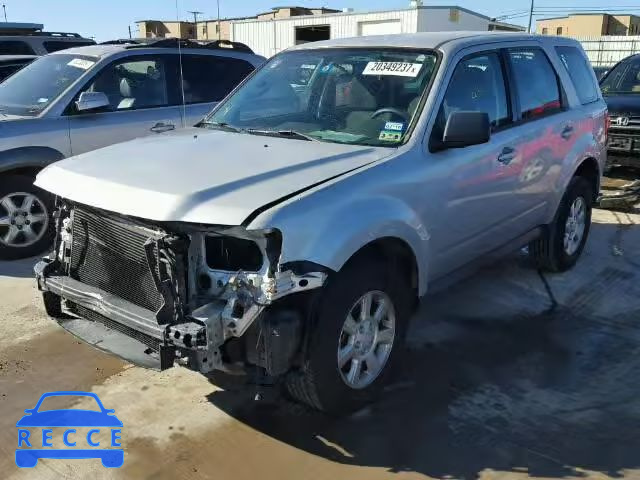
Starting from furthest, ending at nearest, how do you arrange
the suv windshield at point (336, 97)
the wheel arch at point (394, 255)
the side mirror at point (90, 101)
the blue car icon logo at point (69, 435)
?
the side mirror at point (90, 101) < the suv windshield at point (336, 97) < the wheel arch at point (394, 255) < the blue car icon logo at point (69, 435)

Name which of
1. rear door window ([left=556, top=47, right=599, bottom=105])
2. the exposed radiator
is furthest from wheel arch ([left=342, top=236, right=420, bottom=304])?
rear door window ([left=556, top=47, right=599, bottom=105])

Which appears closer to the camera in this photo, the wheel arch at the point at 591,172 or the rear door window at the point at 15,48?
the wheel arch at the point at 591,172

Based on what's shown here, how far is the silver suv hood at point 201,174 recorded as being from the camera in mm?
2883

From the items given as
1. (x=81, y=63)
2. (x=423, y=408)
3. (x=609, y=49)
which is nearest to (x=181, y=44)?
(x=81, y=63)

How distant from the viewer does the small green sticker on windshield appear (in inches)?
147

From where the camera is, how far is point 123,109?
6.57m

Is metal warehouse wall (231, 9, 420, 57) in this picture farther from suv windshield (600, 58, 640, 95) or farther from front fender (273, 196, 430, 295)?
front fender (273, 196, 430, 295)

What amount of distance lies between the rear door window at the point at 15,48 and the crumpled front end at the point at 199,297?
939cm

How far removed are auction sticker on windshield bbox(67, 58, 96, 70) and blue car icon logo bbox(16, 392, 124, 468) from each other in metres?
3.87

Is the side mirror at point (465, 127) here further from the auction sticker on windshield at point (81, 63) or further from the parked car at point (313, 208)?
the auction sticker on windshield at point (81, 63)

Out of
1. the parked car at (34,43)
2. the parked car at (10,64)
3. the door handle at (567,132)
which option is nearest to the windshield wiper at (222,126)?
the door handle at (567,132)

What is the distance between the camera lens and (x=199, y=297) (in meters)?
2.97

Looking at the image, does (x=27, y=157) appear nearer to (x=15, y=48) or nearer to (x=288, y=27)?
(x=15, y=48)

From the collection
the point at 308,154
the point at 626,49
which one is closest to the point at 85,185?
the point at 308,154
